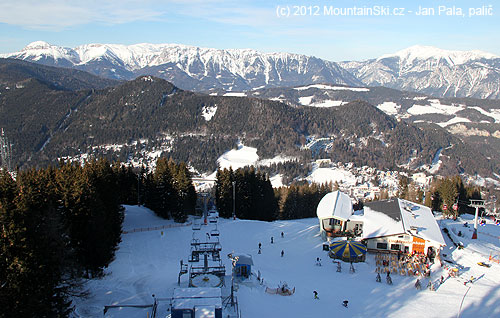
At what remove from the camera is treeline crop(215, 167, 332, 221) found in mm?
57500

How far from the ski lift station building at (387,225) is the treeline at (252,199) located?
12.0m

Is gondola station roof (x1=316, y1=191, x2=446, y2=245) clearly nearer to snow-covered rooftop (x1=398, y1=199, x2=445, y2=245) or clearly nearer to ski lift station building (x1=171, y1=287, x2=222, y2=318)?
snow-covered rooftop (x1=398, y1=199, x2=445, y2=245)

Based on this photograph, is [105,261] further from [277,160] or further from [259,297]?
[277,160]

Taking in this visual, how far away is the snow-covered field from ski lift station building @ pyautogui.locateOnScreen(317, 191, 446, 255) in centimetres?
275

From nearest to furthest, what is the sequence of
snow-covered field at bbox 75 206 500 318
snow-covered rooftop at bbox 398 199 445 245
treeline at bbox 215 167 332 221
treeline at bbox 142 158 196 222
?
snow-covered field at bbox 75 206 500 318, snow-covered rooftop at bbox 398 199 445 245, treeline at bbox 142 158 196 222, treeline at bbox 215 167 332 221

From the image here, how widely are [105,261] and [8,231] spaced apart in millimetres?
12627

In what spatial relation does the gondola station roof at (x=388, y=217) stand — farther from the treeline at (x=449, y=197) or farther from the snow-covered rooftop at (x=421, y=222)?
the treeline at (x=449, y=197)

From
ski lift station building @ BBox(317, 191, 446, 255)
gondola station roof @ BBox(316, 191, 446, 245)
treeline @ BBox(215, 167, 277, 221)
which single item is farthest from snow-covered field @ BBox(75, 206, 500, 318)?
treeline @ BBox(215, 167, 277, 221)

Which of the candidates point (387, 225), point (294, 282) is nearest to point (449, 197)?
point (387, 225)

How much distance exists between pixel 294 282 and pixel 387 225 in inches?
642

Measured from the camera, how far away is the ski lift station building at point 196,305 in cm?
2009

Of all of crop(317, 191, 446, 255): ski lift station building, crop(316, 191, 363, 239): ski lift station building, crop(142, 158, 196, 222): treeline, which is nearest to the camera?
crop(317, 191, 446, 255): ski lift station building

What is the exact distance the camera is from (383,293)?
95.9 ft

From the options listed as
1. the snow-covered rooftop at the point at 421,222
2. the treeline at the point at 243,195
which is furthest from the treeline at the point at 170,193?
the snow-covered rooftop at the point at 421,222
